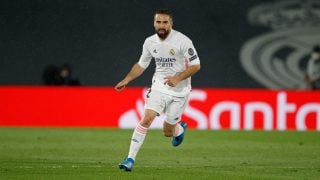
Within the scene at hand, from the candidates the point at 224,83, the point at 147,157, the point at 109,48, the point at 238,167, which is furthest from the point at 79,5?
the point at 238,167

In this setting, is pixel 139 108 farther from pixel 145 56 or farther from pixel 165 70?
pixel 165 70

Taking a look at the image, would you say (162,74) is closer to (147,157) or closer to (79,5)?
(147,157)

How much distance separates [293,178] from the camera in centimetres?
1104

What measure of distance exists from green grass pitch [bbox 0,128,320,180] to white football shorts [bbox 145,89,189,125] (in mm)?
717

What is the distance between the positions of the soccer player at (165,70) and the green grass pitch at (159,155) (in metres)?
0.77

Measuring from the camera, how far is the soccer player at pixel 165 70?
11812 mm

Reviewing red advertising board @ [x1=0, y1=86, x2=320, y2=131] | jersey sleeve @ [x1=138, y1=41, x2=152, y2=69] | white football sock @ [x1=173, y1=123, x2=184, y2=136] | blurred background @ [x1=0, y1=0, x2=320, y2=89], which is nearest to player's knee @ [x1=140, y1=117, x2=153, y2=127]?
A: jersey sleeve @ [x1=138, y1=41, x2=152, y2=69]

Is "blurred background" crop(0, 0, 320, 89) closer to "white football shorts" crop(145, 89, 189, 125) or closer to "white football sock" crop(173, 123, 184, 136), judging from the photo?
"white football sock" crop(173, 123, 184, 136)

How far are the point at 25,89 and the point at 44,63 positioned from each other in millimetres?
5583

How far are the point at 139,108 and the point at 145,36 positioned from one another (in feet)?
23.4

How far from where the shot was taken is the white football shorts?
12.1 metres

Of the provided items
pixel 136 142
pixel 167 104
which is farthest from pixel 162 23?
pixel 136 142

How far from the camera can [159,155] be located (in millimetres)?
14461

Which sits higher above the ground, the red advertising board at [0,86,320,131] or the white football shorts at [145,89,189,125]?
the white football shorts at [145,89,189,125]
